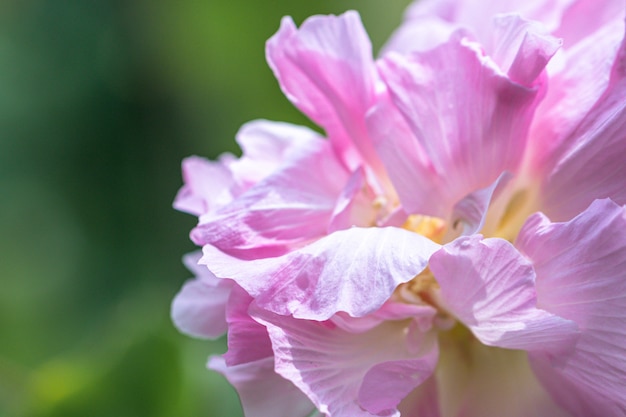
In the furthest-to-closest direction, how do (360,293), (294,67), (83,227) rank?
(83,227), (294,67), (360,293)

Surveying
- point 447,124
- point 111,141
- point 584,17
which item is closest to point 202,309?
point 447,124

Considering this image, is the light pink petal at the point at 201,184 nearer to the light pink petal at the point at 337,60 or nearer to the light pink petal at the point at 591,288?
the light pink petal at the point at 337,60

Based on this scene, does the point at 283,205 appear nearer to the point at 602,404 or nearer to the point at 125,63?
the point at 602,404

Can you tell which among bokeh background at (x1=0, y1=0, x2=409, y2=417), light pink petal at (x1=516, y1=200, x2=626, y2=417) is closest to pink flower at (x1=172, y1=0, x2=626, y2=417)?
light pink petal at (x1=516, y1=200, x2=626, y2=417)

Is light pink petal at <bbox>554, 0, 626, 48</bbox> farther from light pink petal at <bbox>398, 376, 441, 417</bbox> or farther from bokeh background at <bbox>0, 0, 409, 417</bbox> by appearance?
bokeh background at <bbox>0, 0, 409, 417</bbox>

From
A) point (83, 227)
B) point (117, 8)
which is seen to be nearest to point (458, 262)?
point (83, 227)

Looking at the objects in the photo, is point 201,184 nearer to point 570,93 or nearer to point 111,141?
point 570,93
